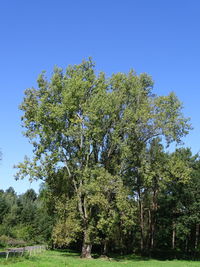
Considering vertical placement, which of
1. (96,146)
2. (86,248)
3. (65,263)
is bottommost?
(65,263)

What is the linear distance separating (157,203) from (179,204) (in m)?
4.20

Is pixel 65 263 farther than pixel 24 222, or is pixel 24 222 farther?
pixel 24 222

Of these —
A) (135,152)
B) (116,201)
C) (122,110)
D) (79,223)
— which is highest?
(122,110)

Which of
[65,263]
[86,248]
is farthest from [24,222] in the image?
[65,263]

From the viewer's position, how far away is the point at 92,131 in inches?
1307

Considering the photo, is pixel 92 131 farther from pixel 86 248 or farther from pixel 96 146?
pixel 86 248

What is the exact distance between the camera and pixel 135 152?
3697cm

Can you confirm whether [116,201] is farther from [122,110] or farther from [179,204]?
[179,204]

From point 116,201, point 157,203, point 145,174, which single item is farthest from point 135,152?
point 157,203

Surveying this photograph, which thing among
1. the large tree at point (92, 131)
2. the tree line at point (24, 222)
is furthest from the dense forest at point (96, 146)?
the tree line at point (24, 222)

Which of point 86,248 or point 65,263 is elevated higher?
point 86,248

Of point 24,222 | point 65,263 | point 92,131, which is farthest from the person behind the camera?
point 24,222

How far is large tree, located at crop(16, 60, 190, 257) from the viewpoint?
32656 millimetres

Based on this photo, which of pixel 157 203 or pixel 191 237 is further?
pixel 191 237
